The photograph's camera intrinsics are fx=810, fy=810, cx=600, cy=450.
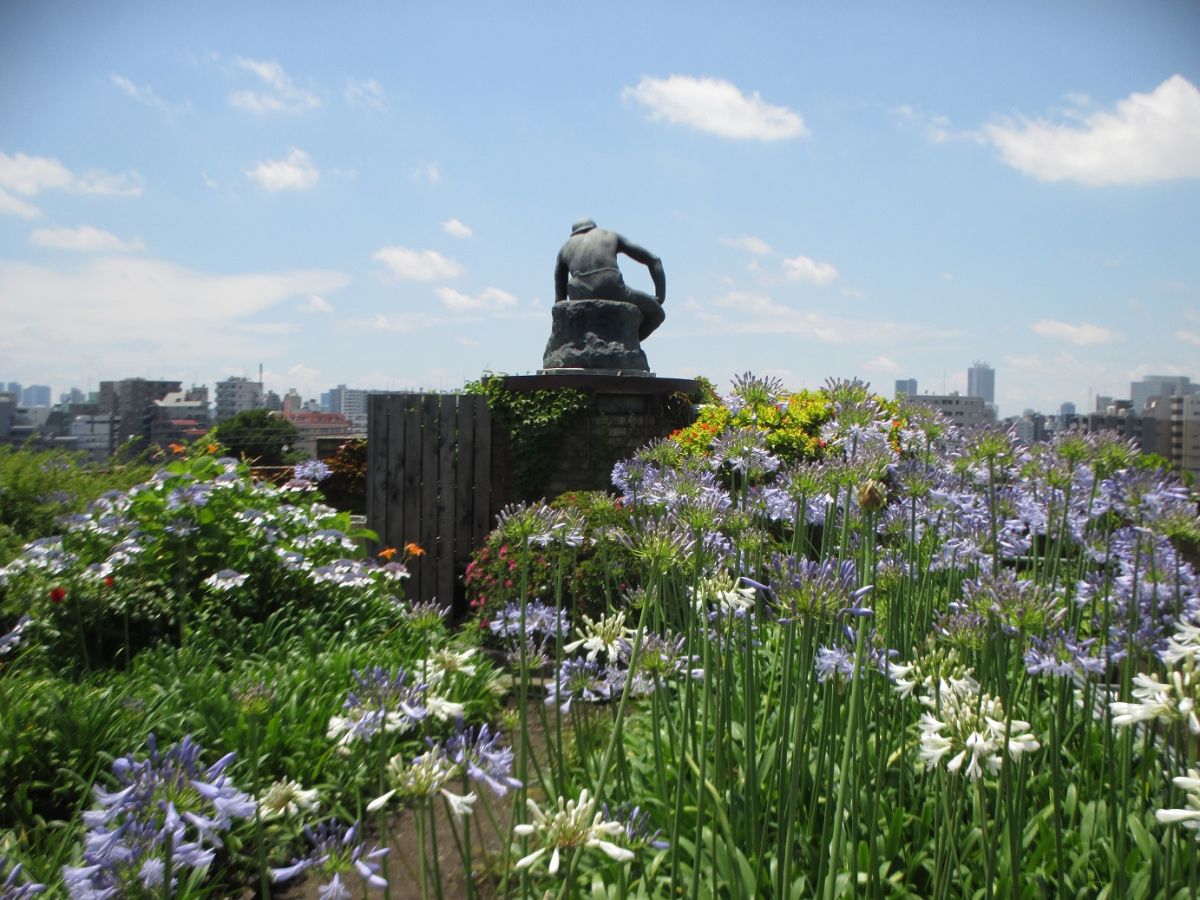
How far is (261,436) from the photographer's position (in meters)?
26.2

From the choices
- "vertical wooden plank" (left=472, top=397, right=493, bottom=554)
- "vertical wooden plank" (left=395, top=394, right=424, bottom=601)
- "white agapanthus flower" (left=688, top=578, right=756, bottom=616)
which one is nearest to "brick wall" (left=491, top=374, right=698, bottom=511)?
"vertical wooden plank" (left=472, top=397, right=493, bottom=554)

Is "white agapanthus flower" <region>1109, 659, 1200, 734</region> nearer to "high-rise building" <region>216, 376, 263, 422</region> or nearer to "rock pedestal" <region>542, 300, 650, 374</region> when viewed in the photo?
"rock pedestal" <region>542, 300, 650, 374</region>

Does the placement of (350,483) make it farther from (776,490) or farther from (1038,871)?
(1038,871)

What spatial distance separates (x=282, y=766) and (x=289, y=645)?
1.42 metres

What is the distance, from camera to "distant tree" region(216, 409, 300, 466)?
2114 centimetres

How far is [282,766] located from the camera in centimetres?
349

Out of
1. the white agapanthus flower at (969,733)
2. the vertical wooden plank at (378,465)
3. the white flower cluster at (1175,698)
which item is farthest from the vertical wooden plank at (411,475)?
the white flower cluster at (1175,698)

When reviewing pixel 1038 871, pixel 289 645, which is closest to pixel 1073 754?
pixel 1038 871

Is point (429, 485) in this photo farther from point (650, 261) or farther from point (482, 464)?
point (650, 261)

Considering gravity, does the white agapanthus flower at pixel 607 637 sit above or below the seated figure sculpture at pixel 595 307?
below

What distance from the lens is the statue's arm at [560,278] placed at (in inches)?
438

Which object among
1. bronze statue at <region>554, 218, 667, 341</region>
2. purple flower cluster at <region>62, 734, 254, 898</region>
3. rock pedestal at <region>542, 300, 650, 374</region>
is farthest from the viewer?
bronze statue at <region>554, 218, 667, 341</region>

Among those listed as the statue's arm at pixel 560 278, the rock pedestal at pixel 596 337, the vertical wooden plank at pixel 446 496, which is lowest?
the vertical wooden plank at pixel 446 496

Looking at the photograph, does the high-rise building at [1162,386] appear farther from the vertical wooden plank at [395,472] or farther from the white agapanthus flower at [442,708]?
the white agapanthus flower at [442,708]
